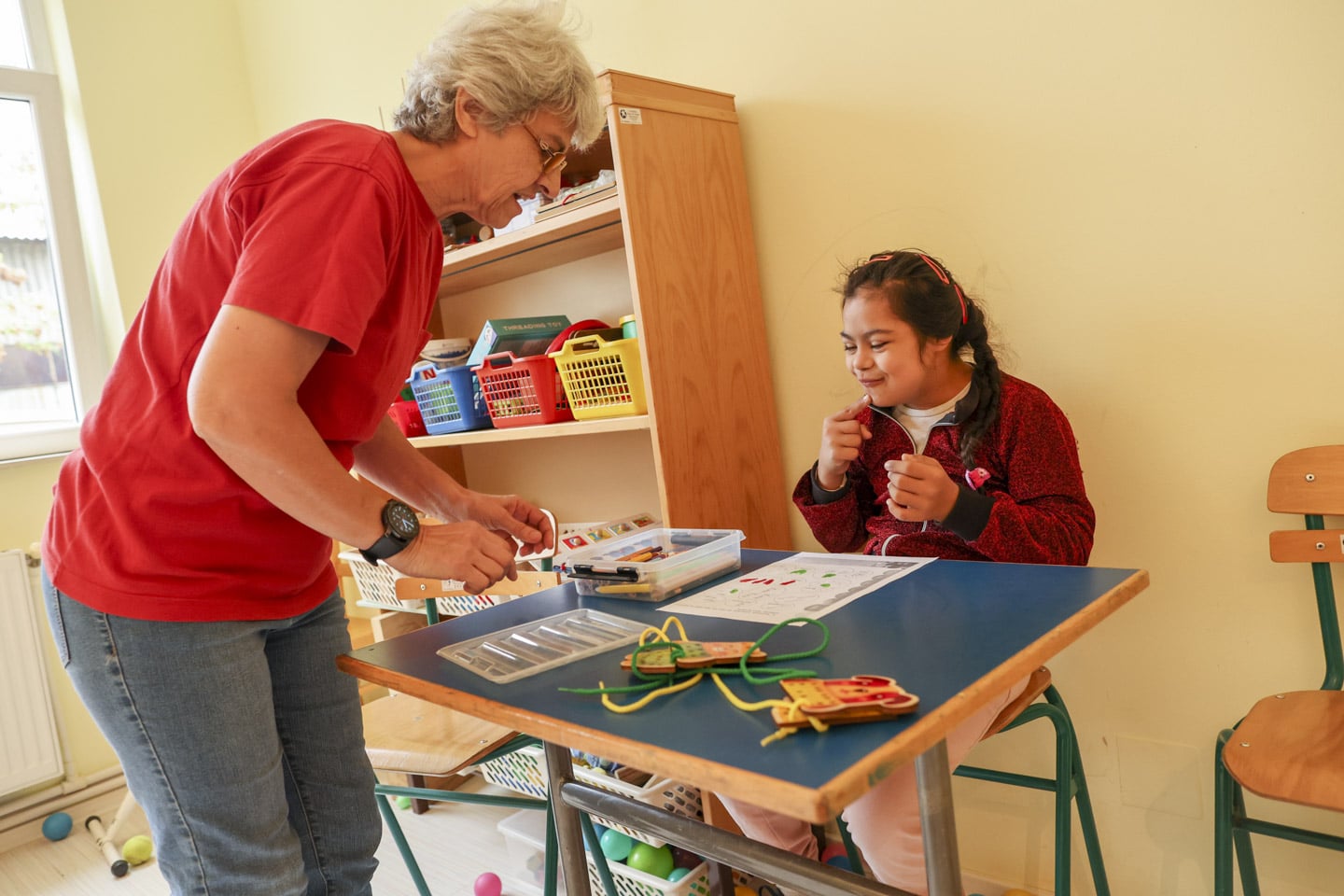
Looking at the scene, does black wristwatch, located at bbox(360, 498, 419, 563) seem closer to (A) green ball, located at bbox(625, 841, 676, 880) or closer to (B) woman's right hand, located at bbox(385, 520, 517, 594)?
(B) woman's right hand, located at bbox(385, 520, 517, 594)

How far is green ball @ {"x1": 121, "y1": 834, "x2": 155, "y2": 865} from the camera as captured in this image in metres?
2.37

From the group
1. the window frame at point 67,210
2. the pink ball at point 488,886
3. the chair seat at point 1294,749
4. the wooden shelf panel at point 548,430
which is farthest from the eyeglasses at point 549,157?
the window frame at point 67,210

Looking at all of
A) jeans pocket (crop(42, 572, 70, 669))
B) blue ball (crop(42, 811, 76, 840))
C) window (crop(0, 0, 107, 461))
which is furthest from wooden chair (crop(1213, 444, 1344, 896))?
window (crop(0, 0, 107, 461))

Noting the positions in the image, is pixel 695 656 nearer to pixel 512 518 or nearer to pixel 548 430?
pixel 512 518

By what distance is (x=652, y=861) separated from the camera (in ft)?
5.66

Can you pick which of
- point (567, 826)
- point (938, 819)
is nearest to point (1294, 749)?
point (938, 819)

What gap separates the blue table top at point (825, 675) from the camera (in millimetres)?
652

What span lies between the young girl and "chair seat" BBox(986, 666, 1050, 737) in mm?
13

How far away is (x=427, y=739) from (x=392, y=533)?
0.87 meters

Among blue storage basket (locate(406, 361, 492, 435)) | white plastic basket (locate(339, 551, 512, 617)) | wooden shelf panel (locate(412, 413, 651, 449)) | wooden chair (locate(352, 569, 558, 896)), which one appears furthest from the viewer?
white plastic basket (locate(339, 551, 512, 617))

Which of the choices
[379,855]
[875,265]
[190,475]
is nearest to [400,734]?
[379,855]

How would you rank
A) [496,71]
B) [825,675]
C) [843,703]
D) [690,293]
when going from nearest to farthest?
1. [843,703]
2. [825,675]
3. [496,71]
4. [690,293]

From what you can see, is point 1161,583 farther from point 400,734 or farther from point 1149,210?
point 400,734

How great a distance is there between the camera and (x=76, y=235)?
3029 mm
